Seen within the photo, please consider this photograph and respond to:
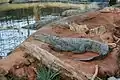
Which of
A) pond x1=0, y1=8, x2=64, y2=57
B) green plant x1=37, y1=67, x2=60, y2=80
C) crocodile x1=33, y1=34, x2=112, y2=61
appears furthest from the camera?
pond x1=0, y1=8, x2=64, y2=57

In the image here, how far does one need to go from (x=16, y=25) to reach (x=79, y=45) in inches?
262

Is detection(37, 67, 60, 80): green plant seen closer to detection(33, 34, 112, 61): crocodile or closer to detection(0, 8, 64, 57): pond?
detection(33, 34, 112, 61): crocodile

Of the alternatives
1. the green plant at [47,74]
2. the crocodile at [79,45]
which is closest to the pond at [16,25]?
the crocodile at [79,45]

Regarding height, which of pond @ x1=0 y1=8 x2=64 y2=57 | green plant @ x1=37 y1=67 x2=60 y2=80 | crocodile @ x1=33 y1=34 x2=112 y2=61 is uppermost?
crocodile @ x1=33 y1=34 x2=112 y2=61

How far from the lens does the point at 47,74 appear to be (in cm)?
486

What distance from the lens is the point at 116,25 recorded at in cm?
718

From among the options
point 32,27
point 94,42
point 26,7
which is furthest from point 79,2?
point 94,42

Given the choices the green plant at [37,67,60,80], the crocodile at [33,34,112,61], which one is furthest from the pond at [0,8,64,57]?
the green plant at [37,67,60,80]

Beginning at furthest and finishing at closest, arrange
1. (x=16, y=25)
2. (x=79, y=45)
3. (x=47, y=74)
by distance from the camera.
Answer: (x=16, y=25)
(x=79, y=45)
(x=47, y=74)

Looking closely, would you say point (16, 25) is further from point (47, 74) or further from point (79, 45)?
point (47, 74)

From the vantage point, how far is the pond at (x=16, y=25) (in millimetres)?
9284

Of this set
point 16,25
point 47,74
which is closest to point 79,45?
point 47,74

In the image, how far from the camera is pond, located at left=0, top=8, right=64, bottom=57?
30.5 ft

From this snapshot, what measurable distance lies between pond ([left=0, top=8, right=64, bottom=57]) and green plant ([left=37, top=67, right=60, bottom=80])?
3302mm
